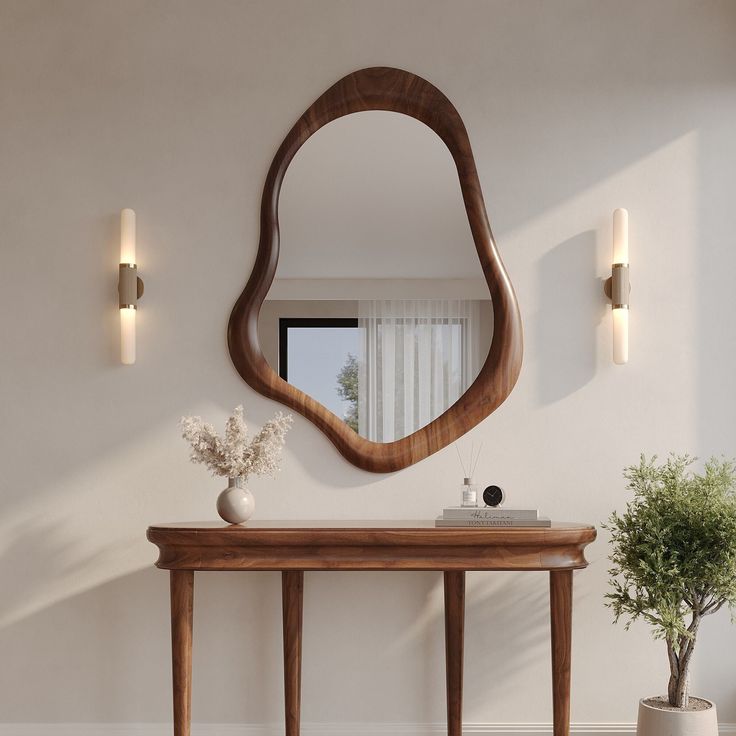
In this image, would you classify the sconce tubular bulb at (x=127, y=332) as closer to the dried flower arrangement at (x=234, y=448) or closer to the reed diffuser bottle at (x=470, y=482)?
the dried flower arrangement at (x=234, y=448)

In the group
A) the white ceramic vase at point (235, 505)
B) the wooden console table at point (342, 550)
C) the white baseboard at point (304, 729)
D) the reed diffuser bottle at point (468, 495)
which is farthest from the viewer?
the white baseboard at point (304, 729)

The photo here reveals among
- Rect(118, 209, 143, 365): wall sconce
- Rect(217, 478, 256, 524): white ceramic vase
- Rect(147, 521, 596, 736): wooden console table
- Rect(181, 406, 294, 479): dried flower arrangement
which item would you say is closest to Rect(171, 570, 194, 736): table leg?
Rect(147, 521, 596, 736): wooden console table

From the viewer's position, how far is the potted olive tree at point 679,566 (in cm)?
269

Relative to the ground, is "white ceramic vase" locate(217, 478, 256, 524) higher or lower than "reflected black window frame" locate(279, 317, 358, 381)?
lower

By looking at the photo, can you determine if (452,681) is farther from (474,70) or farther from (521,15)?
(521,15)

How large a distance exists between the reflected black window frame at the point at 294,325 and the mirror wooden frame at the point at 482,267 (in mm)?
47

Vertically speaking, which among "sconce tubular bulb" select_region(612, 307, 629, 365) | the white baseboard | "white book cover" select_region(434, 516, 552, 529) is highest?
"sconce tubular bulb" select_region(612, 307, 629, 365)

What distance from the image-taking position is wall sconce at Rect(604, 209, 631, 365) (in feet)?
10.3

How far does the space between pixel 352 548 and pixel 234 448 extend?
0.48m

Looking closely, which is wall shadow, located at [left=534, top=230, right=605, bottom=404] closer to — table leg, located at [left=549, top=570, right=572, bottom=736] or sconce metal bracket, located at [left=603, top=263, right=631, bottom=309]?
sconce metal bracket, located at [left=603, top=263, right=631, bottom=309]

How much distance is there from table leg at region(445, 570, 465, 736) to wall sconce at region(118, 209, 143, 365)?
1.36 meters

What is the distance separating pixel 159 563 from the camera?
8.98 feet

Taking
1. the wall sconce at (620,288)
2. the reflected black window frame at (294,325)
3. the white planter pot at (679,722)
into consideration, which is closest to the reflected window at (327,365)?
the reflected black window frame at (294,325)

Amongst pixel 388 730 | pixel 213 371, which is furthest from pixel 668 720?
pixel 213 371
